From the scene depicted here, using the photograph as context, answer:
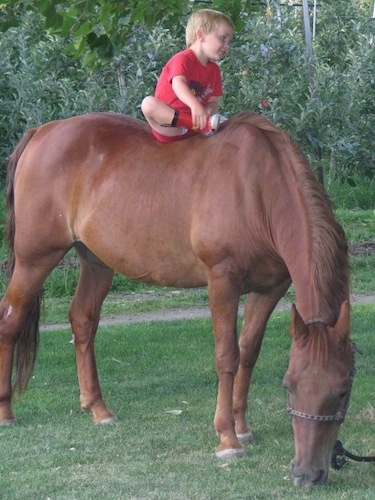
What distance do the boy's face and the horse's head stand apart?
1823 millimetres

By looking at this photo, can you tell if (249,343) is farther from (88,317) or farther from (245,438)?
(88,317)

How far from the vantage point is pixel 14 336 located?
6.04m

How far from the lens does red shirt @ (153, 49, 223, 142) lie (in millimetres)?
5461

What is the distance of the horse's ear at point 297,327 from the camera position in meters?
4.33

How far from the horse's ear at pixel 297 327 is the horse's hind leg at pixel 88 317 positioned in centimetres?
202

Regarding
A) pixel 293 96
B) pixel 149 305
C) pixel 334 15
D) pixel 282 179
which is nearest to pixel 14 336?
pixel 282 179

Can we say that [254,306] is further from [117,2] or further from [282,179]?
[117,2]

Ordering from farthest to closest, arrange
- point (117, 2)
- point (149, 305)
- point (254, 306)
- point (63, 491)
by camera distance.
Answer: point (149, 305)
point (117, 2)
point (254, 306)
point (63, 491)

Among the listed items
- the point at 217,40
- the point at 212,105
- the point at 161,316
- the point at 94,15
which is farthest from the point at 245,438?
the point at 161,316

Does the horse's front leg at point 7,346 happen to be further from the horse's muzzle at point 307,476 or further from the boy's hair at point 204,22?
the horse's muzzle at point 307,476

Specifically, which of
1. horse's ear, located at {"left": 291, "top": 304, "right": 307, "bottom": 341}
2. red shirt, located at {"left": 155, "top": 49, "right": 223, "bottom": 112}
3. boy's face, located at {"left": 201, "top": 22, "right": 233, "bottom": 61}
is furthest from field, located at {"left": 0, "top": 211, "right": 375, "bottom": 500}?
boy's face, located at {"left": 201, "top": 22, "right": 233, "bottom": 61}

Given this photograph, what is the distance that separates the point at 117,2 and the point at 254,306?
8.28 ft

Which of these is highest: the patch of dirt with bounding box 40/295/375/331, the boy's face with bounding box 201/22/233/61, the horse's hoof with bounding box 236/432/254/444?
the boy's face with bounding box 201/22/233/61

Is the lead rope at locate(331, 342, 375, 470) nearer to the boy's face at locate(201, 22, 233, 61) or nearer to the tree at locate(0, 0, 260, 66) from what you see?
the boy's face at locate(201, 22, 233, 61)
